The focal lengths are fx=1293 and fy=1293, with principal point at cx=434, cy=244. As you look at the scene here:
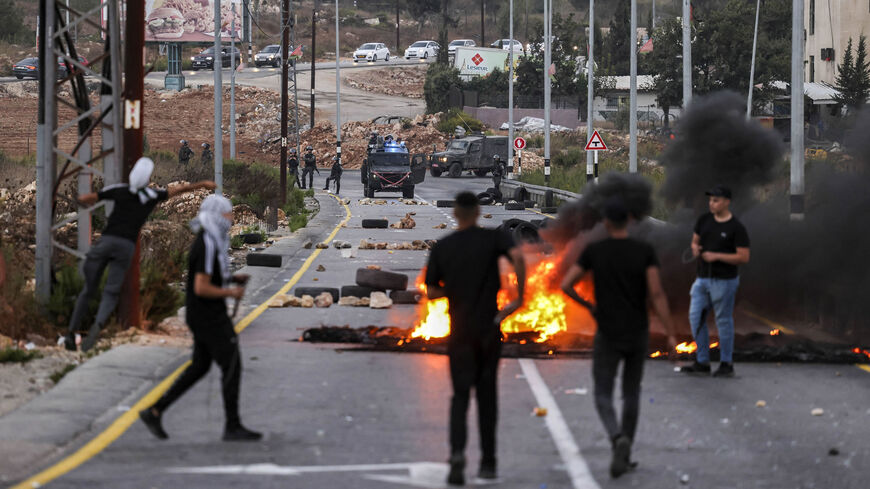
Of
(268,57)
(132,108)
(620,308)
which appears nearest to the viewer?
(620,308)

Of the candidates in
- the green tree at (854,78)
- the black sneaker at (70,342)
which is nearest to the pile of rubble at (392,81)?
the green tree at (854,78)

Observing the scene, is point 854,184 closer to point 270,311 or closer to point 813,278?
point 813,278

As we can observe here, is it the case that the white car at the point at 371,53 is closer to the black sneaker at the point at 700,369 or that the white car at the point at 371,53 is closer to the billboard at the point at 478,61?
the billboard at the point at 478,61

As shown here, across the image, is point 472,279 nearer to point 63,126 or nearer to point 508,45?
point 63,126

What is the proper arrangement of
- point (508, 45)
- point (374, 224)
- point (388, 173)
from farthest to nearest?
point (508, 45) → point (388, 173) → point (374, 224)

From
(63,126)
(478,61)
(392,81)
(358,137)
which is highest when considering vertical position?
(478,61)

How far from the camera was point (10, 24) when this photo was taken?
4395 inches

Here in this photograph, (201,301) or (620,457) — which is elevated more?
(201,301)

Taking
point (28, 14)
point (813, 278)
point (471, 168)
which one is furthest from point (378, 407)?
point (28, 14)

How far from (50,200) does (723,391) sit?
7.51 metres

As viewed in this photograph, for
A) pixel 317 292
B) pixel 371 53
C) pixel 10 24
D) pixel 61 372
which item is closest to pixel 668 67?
pixel 371 53

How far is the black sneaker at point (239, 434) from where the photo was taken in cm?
876

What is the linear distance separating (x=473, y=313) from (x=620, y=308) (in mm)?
1035

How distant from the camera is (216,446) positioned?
8.65m
